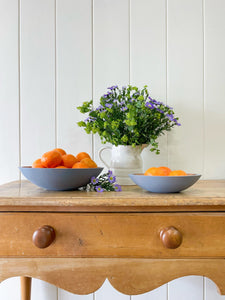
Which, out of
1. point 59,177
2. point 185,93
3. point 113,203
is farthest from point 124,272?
point 185,93

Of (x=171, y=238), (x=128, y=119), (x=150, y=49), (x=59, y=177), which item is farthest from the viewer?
(x=150, y=49)

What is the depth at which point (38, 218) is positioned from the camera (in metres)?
0.73

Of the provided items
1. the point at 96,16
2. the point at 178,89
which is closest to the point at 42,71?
the point at 96,16

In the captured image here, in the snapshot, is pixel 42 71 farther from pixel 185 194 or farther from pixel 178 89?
pixel 185 194

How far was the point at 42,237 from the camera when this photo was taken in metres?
0.70

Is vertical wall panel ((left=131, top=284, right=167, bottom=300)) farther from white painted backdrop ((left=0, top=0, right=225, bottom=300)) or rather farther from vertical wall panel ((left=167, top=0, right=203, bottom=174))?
vertical wall panel ((left=167, top=0, right=203, bottom=174))

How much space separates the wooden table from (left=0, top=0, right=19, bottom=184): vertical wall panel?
536mm

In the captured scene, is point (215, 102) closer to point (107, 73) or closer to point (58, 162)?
point (107, 73)

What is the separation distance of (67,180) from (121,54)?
0.67 m

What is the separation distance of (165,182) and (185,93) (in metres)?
0.59

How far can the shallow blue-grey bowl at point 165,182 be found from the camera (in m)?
0.75

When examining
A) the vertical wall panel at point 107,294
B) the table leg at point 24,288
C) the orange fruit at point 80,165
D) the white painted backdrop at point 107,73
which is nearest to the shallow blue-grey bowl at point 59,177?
the orange fruit at point 80,165

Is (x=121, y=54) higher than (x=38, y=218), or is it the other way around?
(x=121, y=54)

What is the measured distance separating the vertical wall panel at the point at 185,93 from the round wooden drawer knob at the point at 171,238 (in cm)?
54
